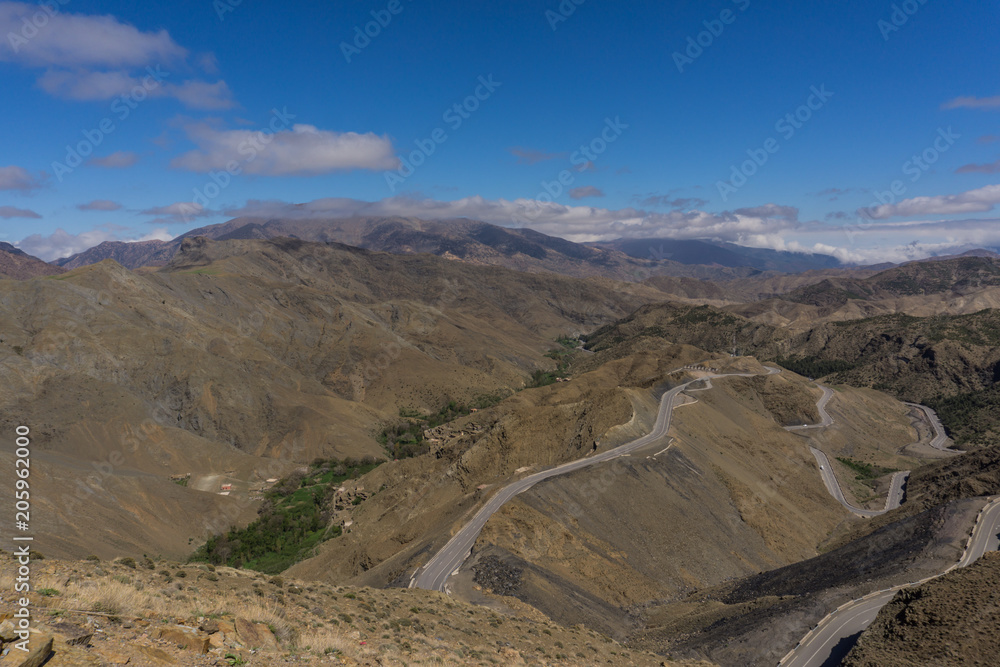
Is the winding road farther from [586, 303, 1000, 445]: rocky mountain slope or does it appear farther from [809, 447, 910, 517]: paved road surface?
[586, 303, 1000, 445]: rocky mountain slope

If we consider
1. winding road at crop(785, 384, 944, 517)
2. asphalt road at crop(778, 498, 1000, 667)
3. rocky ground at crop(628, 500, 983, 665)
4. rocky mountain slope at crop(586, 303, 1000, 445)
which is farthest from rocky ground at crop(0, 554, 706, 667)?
rocky mountain slope at crop(586, 303, 1000, 445)

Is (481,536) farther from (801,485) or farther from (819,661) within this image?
(801,485)

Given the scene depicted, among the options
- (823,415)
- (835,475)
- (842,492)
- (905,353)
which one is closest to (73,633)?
(842,492)

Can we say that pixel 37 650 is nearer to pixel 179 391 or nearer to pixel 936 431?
pixel 179 391

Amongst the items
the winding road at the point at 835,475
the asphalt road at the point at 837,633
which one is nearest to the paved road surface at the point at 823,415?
the winding road at the point at 835,475

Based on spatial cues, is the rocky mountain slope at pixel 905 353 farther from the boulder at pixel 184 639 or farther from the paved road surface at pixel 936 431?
the boulder at pixel 184 639

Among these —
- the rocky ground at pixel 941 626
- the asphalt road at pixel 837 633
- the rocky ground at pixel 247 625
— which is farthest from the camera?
the asphalt road at pixel 837 633

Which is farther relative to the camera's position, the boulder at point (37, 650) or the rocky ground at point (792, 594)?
the rocky ground at point (792, 594)
